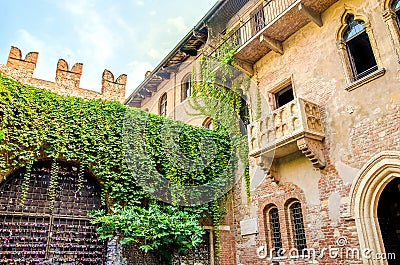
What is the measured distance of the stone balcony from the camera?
837 centimetres

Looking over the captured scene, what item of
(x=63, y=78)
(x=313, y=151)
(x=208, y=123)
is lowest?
(x=313, y=151)

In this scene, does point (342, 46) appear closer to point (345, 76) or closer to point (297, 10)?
point (345, 76)

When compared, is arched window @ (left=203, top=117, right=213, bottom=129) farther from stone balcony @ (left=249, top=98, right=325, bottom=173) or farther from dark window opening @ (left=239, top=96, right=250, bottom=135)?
stone balcony @ (left=249, top=98, right=325, bottom=173)

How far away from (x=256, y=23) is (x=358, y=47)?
4119 millimetres

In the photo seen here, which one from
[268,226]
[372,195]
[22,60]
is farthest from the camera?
[22,60]

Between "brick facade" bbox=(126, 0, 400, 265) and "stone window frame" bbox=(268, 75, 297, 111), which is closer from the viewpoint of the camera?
"brick facade" bbox=(126, 0, 400, 265)

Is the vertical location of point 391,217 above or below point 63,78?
below

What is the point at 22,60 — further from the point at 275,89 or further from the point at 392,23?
the point at 392,23

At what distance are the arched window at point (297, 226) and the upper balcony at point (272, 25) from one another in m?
5.01

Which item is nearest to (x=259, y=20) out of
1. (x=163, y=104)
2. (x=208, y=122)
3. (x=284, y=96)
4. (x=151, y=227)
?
(x=284, y=96)

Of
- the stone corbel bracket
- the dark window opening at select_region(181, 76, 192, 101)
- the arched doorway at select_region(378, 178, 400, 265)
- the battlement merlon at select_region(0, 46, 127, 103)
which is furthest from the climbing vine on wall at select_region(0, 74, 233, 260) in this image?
the battlement merlon at select_region(0, 46, 127, 103)

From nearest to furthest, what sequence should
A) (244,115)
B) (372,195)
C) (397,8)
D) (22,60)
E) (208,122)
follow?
(372,195) < (397,8) < (244,115) < (208,122) < (22,60)

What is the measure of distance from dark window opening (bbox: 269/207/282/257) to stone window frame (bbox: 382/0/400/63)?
5.36 m

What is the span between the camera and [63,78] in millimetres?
17141
